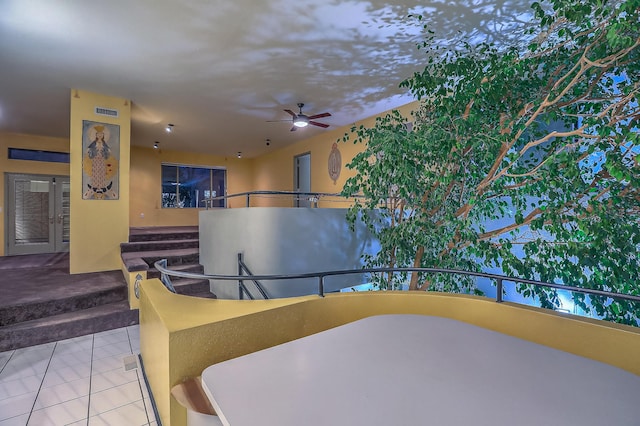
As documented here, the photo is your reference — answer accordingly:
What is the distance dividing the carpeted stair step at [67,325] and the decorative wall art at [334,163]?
458 centimetres

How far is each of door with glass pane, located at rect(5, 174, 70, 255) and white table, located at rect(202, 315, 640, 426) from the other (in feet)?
29.0

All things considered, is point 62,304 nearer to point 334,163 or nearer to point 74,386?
point 74,386

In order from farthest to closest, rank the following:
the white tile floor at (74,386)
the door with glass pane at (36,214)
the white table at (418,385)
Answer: the door with glass pane at (36,214), the white tile floor at (74,386), the white table at (418,385)

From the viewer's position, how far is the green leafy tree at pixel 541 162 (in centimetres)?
191

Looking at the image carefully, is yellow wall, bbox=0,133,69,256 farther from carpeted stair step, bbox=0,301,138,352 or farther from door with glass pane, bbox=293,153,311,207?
door with glass pane, bbox=293,153,311,207

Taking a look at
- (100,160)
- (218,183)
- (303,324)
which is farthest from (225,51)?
(218,183)

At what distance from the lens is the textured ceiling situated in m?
2.78

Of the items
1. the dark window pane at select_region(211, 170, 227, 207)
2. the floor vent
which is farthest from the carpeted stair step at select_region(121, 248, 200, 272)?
the dark window pane at select_region(211, 170, 227, 207)

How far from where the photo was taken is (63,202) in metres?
7.35

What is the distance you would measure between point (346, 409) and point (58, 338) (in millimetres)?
3974

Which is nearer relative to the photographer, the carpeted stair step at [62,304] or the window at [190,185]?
the carpeted stair step at [62,304]

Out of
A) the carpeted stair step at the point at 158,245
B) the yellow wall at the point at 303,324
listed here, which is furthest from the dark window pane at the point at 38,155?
the yellow wall at the point at 303,324

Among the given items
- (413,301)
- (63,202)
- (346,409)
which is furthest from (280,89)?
(63,202)

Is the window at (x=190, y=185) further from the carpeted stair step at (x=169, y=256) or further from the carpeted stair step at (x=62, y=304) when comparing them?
the carpeted stair step at (x=62, y=304)
